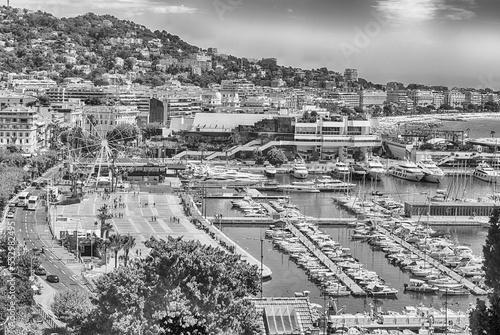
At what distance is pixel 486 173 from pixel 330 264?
17.1 metres

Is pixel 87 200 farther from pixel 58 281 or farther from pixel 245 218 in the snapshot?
pixel 58 281

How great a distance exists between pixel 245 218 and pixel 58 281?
28.0ft

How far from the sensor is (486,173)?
33.9 metres

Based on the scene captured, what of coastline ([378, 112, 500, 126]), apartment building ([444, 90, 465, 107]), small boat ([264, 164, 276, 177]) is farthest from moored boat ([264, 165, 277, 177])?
apartment building ([444, 90, 465, 107])

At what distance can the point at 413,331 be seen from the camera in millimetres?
14031

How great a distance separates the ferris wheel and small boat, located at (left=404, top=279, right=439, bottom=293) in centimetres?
1201

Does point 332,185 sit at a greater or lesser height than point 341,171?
lesser

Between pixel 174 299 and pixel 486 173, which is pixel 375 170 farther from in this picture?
pixel 174 299

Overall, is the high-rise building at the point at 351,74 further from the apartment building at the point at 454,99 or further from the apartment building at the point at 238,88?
the apartment building at the point at 238,88

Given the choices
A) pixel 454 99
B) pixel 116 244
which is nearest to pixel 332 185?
pixel 116 244

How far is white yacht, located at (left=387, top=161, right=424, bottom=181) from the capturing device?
108 ft

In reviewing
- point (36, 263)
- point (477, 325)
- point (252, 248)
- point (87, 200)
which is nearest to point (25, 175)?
point (87, 200)

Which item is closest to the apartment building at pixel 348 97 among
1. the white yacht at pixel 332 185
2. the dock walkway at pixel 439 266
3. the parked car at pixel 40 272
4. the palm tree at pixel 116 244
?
the white yacht at pixel 332 185

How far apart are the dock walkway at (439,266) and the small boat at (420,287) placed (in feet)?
2.01
